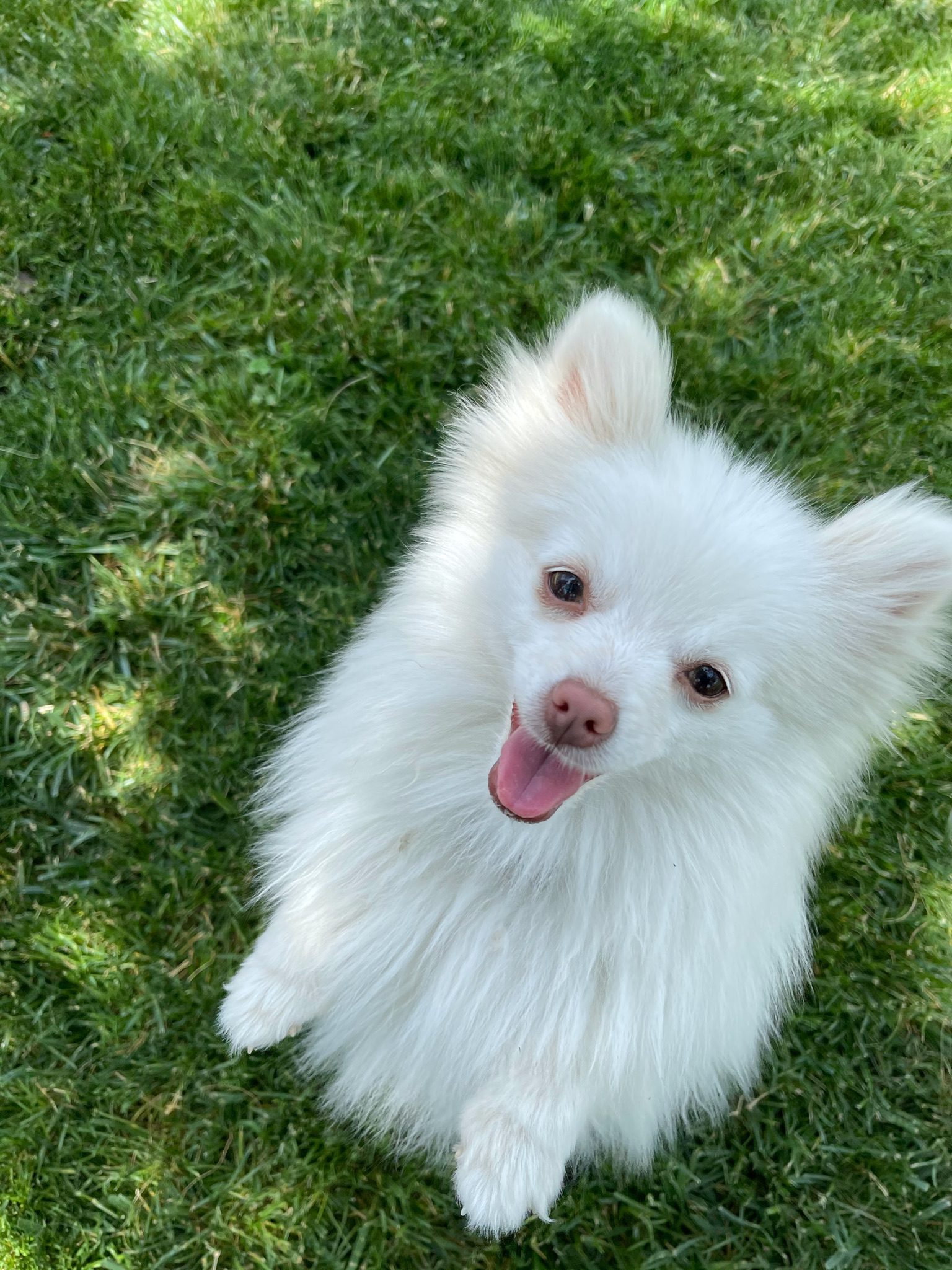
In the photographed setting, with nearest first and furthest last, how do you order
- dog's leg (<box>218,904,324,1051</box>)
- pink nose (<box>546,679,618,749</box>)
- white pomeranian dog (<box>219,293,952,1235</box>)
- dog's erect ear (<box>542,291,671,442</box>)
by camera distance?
1. pink nose (<box>546,679,618,749</box>)
2. white pomeranian dog (<box>219,293,952,1235</box>)
3. dog's erect ear (<box>542,291,671,442</box>)
4. dog's leg (<box>218,904,324,1051</box>)

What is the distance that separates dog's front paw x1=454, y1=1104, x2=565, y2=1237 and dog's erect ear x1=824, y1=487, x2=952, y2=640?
1.26 m

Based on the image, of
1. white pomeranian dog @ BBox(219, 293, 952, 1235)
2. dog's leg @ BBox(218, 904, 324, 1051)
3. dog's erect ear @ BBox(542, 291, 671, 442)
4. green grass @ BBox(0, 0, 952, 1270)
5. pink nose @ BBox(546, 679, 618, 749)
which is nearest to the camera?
pink nose @ BBox(546, 679, 618, 749)

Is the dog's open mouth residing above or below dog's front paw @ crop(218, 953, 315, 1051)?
above

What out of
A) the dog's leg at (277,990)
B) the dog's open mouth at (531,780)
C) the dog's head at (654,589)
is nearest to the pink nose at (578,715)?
the dog's head at (654,589)

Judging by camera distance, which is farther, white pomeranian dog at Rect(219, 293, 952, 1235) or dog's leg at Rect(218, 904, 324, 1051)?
dog's leg at Rect(218, 904, 324, 1051)

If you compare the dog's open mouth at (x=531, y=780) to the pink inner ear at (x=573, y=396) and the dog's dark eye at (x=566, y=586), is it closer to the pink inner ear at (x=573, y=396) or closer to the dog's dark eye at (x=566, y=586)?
the dog's dark eye at (x=566, y=586)

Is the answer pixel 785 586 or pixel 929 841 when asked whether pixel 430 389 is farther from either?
pixel 929 841

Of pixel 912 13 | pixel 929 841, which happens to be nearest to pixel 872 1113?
pixel 929 841

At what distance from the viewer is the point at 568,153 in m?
3.52

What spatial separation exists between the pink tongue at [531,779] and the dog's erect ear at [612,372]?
67cm

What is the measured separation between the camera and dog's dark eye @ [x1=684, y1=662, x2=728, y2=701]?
1.70 meters

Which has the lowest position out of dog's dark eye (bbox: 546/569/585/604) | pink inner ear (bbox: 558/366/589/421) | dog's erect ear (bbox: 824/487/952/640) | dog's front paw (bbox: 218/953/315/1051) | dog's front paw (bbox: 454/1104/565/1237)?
dog's front paw (bbox: 218/953/315/1051)

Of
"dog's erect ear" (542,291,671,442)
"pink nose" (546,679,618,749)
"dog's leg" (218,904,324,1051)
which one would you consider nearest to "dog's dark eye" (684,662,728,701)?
"pink nose" (546,679,618,749)

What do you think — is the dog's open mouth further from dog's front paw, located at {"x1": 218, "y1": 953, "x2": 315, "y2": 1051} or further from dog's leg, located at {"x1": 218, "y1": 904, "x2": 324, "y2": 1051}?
dog's front paw, located at {"x1": 218, "y1": 953, "x2": 315, "y2": 1051}
